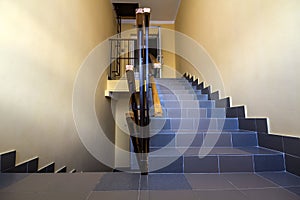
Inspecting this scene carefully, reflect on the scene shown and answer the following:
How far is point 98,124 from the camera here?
11.2 feet

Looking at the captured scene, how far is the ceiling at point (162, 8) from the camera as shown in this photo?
5.29m

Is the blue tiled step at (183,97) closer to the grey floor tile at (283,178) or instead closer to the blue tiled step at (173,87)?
the blue tiled step at (173,87)

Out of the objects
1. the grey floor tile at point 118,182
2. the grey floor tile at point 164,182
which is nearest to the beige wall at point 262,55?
the grey floor tile at point 164,182

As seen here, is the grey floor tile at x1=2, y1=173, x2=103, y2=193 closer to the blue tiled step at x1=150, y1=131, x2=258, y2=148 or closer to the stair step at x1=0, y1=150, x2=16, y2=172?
the stair step at x1=0, y1=150, x2=16, y2=172

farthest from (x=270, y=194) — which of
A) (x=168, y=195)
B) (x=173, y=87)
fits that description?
(x=173, y=87)

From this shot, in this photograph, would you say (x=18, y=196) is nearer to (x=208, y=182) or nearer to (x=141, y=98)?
(x=141, y=98)

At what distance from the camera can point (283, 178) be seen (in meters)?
1.28

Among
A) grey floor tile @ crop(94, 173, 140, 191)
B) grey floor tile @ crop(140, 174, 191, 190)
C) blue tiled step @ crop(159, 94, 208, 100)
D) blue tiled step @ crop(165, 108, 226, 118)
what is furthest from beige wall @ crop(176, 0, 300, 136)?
grey floor tile @ crop(94, 173, 140, 191)

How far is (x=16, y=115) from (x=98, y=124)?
7.07 ft

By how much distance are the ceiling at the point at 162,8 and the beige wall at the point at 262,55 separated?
2.76 meters

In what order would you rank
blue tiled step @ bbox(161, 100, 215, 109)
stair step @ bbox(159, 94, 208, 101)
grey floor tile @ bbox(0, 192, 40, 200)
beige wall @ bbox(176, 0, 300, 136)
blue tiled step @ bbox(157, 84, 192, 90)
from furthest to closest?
1. blue tiled step @ bbox(157, 84, 192, 90)
2. stair step @ bbox(159, 94, 208, 101)
3. blue tiled step @ bbox(161, 100, 215, 109)
4. beige wall @ bbox(176, 0, 300, 136)
5. grey floor tile @ bbox(0, 192, 40, 200)

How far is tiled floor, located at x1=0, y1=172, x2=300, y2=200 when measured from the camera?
1.00 m

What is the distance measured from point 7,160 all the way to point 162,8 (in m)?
5.67

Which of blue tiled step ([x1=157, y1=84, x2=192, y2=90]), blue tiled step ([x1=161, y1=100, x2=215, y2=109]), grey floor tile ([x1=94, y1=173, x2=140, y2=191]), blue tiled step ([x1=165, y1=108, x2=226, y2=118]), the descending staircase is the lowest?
grey floor tile ([x1=94, y1=173, x2=140, y2=191])
